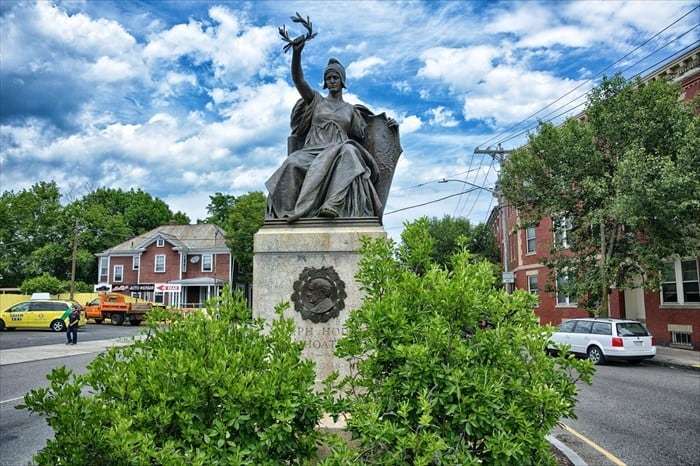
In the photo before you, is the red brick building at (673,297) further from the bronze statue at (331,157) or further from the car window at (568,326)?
the bronze statue at (331,157)

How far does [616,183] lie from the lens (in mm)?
16703

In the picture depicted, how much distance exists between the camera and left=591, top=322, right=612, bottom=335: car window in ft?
53.8

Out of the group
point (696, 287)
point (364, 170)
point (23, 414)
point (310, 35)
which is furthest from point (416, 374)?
point (696, 287)

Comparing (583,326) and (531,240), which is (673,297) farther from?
(531,240)

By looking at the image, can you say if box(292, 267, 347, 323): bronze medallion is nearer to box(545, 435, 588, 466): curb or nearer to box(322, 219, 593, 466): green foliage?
box(322, 219, 593, 466): green foliage

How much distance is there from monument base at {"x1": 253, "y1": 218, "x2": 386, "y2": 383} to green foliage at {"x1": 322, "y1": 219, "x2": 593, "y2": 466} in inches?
79.6

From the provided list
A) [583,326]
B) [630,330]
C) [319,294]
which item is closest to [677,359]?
[630,330]

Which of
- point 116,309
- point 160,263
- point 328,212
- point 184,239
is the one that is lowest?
point 116,309

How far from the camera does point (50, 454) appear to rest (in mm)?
2832

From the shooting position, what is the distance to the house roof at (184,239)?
50.8 m

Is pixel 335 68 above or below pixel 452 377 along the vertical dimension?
above

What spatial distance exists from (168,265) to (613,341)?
4333 centimetres

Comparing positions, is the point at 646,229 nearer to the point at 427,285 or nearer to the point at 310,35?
the point at 310,35

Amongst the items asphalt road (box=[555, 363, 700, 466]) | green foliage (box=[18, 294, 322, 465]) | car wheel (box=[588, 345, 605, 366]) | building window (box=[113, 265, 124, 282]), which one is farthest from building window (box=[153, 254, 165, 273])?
green foliage (box=[18, 294, 322, 465])
